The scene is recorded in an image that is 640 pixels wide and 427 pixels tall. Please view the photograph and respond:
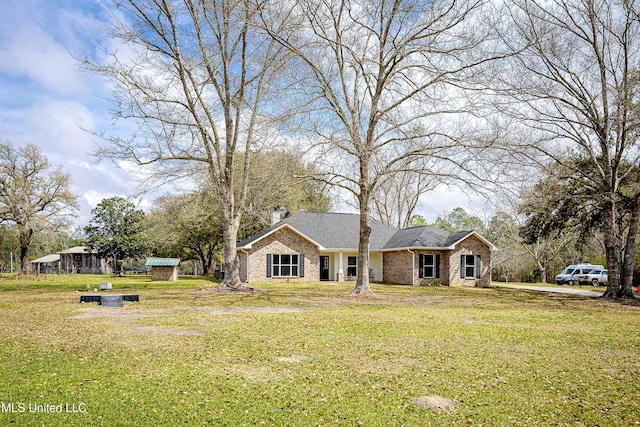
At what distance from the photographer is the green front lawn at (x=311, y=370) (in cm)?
470

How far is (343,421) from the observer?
4516 mm

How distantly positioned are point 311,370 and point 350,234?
26547mm

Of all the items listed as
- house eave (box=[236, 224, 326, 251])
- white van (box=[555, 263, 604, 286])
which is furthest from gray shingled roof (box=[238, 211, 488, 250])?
white van (box=[555, 263, 604, 286])

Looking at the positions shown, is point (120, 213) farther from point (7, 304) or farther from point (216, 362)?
point (216, 362)

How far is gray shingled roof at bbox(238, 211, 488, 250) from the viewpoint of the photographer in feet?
95.4

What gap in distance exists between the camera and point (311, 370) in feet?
20.8

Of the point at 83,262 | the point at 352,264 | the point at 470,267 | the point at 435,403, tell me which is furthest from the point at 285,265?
the point at 83,262

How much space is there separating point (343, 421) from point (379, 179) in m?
14.3

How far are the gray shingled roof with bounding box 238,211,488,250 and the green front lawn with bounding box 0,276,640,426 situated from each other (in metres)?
16.9

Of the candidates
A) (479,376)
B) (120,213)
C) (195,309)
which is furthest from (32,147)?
(479,376)

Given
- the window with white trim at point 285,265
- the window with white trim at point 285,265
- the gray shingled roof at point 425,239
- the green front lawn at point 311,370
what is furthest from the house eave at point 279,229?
the green front lawn at point 311,370

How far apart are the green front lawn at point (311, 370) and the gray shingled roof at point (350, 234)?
16.9 meters

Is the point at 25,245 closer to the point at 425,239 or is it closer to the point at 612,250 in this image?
the point at 425,239

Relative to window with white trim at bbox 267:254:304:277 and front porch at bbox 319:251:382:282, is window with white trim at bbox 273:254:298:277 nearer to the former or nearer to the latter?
window with white trim at bbox 267:254:304:277
